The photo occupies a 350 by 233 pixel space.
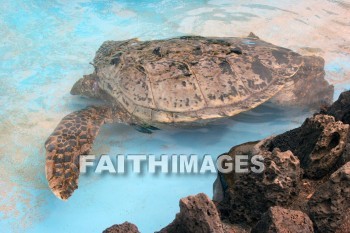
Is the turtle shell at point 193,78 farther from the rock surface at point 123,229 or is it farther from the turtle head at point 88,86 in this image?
the rock surface at point 123,229

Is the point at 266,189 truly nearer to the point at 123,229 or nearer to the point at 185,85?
the point at 123,229

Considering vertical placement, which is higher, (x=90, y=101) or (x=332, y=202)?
(x=332, y=202)

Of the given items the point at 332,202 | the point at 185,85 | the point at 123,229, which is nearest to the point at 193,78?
the point at 185,85

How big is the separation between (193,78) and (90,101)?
1.41 m

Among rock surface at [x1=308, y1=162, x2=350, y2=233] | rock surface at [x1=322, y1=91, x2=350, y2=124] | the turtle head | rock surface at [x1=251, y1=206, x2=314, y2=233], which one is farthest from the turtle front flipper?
rock surface at [x1=322, y1=91, x2=350, y2=124]

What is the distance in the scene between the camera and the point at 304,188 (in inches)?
84.7

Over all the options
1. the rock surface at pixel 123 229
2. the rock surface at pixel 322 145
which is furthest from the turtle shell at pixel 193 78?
the rock surface at pixel 123 229

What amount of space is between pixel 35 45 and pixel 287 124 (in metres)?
3.72

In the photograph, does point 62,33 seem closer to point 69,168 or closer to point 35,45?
point 35,45

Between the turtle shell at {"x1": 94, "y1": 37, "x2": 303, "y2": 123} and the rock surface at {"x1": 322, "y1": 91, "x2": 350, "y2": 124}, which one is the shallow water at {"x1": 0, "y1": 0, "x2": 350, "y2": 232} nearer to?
the turtle shell at {"x1": 94, "y1": 37, "x2": 303, "y2": 123}

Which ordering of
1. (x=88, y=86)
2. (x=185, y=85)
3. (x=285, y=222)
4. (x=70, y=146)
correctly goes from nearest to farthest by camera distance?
1. (x=285, y=222)
2. (x=70, y=146)
3. (x=185, y=85)
4. (x=88, y=86)

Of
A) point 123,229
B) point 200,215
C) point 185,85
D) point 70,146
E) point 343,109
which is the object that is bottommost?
point 70,146

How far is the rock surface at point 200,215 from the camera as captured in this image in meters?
1.74

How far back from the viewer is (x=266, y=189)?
6.29ft
